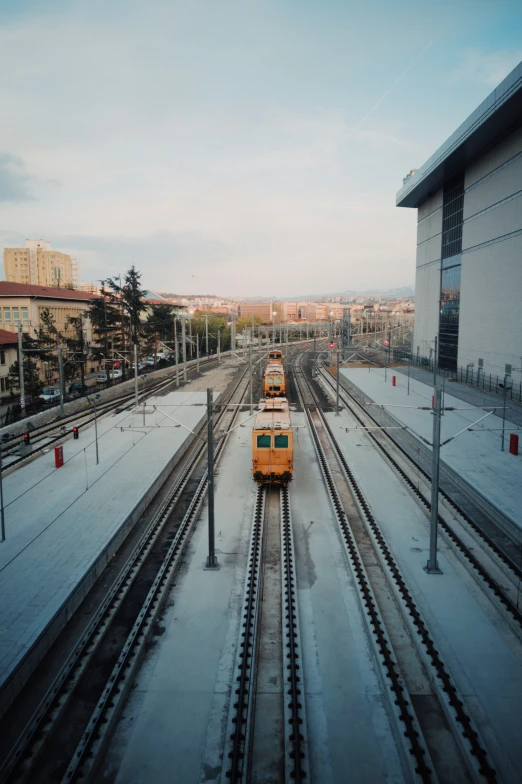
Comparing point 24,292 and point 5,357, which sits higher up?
point 24,292

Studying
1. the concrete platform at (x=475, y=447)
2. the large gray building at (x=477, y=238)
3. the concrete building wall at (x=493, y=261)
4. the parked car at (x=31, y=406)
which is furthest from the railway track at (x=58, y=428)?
the large gray building at (x=477, y=238)

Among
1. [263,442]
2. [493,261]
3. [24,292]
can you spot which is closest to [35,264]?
[24,292]

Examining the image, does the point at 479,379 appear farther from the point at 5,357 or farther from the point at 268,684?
the point at 5,357

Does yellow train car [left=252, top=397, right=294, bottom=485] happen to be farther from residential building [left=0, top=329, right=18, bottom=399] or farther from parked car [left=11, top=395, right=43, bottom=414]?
residential building [left=0, top=329, right=18, bottom=399]

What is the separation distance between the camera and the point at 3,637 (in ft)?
30.0

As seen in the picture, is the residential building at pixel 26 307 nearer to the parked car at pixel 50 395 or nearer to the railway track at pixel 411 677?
the parked car at pixel 50 395

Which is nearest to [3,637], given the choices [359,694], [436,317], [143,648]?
[143,648]

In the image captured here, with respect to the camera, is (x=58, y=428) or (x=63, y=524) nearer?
(x=63, y=524)

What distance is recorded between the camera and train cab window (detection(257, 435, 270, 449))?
58.3 ft

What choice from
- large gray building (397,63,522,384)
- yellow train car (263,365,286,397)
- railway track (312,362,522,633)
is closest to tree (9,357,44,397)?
yellow train car (263,365,286,397)

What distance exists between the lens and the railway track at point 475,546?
36.7ft

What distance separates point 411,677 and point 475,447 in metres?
15.7

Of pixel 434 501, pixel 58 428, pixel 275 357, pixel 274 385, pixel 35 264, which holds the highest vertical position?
pixel 35 264

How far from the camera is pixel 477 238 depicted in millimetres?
41844
